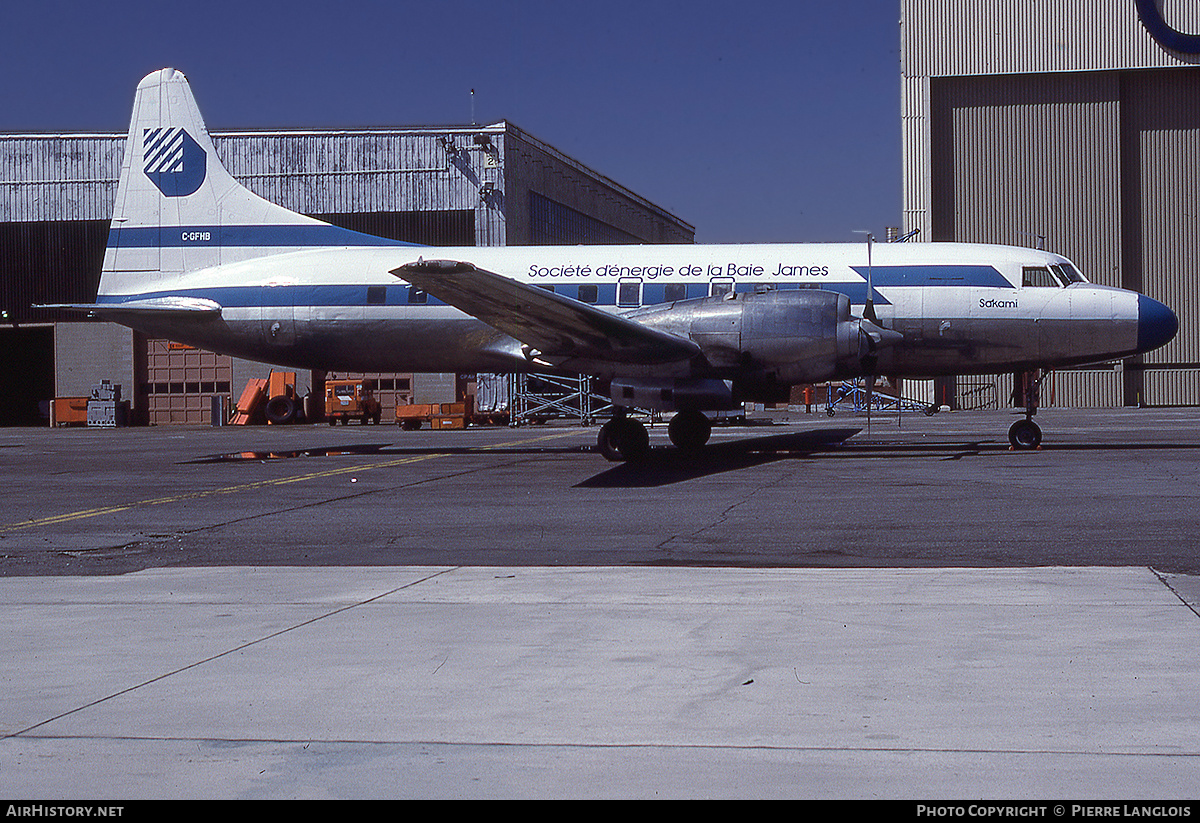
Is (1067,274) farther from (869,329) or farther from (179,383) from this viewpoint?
(179,383)

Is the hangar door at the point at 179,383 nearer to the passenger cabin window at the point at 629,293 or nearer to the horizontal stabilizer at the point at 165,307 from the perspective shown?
the horizontal stabilizer at the point at 165,307

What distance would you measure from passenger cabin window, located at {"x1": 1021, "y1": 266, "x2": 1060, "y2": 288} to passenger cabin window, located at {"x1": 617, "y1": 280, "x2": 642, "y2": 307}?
7086mm

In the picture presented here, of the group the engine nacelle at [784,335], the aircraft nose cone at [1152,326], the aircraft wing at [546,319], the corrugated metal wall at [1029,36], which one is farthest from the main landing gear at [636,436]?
the corrugated metal wall at [1029,36]

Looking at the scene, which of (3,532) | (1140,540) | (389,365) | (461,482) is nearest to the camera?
(1140,540)

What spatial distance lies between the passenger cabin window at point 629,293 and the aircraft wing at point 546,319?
101 inches

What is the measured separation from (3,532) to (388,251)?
12263 mm

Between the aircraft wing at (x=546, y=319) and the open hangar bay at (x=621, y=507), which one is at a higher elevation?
the aircraft wing at (x=546, y=319)

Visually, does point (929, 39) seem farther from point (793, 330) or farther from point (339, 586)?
point (339, 586)

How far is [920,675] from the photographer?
17.6 ft

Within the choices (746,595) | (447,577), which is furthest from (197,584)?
(746,595)

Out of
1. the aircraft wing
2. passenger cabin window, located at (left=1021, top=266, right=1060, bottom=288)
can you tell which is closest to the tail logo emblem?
the aircraft wing

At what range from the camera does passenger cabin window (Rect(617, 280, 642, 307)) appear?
70.3 ft

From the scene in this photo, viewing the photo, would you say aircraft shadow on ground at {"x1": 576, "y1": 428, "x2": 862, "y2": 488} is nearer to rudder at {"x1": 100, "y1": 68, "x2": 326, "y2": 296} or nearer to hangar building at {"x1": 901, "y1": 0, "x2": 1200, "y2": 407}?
rudder at {"x1": 100, "y1": 68, "x2": 326, "y2": 296}

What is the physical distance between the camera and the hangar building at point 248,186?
49500mm
